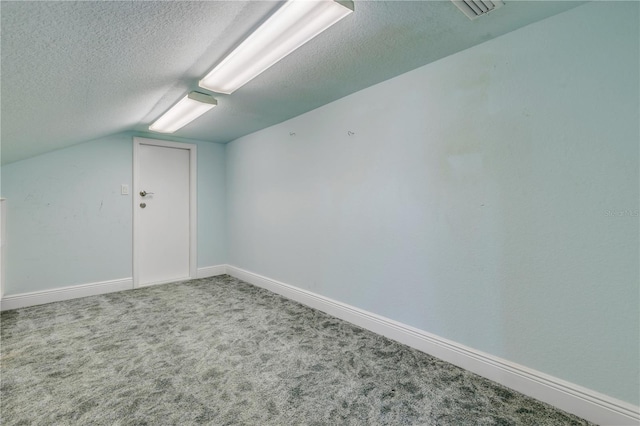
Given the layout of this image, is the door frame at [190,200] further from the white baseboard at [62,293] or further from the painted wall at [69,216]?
the white baseboard at [62,293]

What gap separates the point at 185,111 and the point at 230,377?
2317 mm

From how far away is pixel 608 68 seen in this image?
1.41 m

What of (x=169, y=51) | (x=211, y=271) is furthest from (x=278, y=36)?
(x=211, y=271)

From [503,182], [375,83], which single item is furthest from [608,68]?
[375,83]

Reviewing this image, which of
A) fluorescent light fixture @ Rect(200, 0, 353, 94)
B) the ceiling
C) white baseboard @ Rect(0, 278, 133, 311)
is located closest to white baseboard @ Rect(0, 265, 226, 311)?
white baseboard @ Rect(0, 278, 133, 311)

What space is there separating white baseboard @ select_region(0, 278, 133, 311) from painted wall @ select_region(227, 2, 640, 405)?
2921 mm

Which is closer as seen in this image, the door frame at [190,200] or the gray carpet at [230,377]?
the gray carpet at [230,377]

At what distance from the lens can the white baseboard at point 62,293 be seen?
3045 millimetres

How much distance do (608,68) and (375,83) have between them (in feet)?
4.56

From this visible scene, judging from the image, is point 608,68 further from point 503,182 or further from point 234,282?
point 234,282

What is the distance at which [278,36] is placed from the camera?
4.83 feet

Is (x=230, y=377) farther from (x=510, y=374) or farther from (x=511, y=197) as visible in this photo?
(x=511, y=197)

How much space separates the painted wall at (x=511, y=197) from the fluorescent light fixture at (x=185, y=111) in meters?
1.17

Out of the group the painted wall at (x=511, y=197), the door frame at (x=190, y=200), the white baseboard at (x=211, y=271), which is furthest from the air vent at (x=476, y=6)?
the white baseboard at (x=211, y=271)
